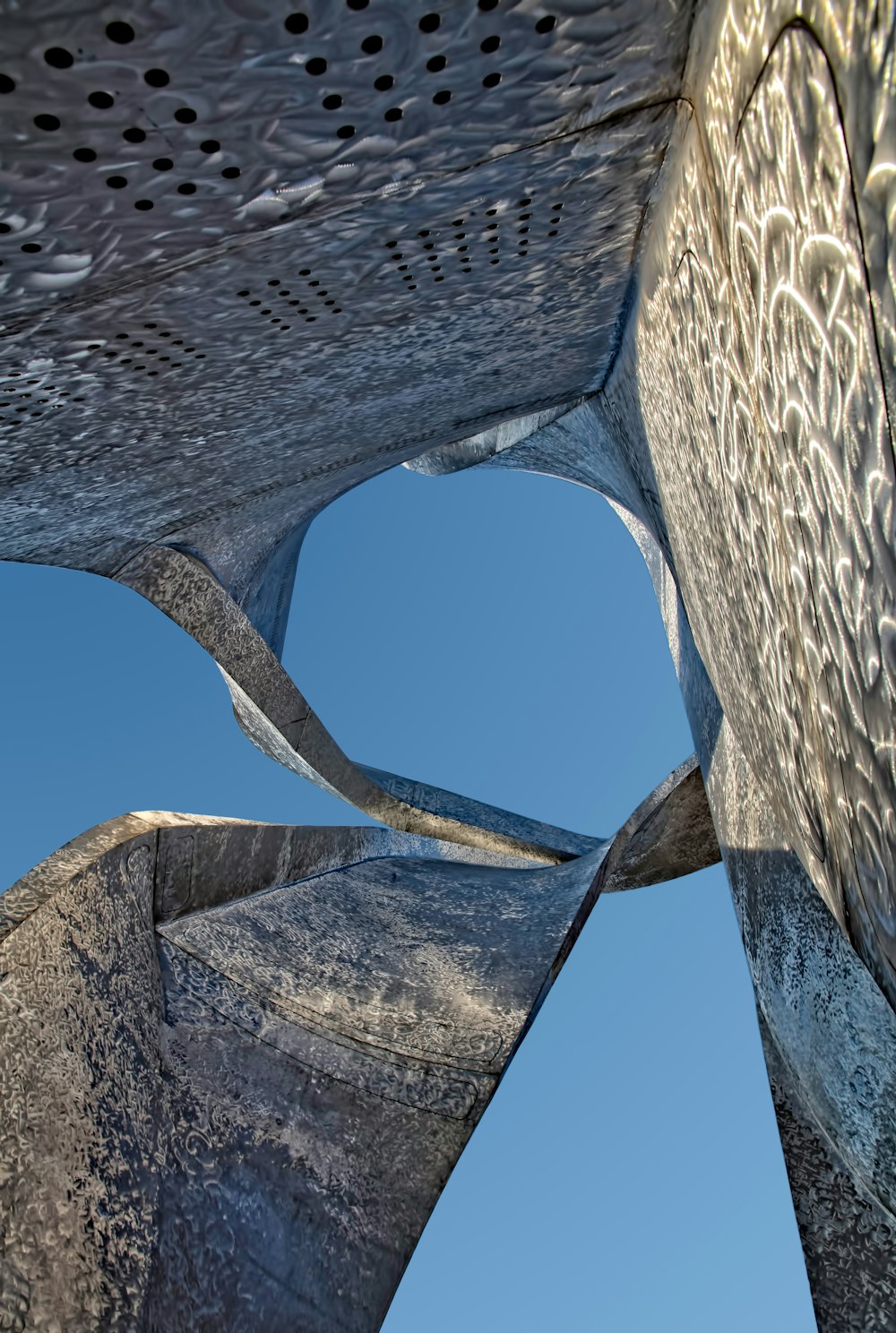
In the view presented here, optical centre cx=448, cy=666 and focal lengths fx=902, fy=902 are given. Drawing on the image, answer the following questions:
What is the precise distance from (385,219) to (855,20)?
164 centimetres

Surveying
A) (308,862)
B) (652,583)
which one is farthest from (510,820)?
(308,862)

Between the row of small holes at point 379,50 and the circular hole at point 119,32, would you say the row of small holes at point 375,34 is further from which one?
the circular hole at point 119,32

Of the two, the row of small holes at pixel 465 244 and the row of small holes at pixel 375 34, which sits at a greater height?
the row of small holes at pixel 465 244

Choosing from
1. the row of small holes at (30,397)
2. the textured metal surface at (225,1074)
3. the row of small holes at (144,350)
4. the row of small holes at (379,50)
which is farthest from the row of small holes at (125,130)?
the textured metal surface at (225,1074)

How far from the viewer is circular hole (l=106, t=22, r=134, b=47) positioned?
185cm

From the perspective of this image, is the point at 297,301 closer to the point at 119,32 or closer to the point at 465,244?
the point at 465,244

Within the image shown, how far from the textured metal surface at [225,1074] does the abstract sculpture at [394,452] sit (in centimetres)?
2

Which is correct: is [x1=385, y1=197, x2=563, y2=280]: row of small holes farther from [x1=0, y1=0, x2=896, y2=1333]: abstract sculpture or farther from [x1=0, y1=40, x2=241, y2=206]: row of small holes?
[x1=0, y1=40, x2=241, y2=206]: row of small holes

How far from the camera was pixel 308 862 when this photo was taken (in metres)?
6.50

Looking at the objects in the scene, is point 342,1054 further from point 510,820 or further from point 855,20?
point 510,820

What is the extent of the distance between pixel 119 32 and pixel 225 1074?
A: 4046mm

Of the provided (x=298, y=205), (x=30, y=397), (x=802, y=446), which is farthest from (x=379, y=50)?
(x=30, y=397)

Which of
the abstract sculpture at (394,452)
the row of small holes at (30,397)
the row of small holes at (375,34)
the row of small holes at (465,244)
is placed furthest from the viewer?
the row of small holes at (30,397)

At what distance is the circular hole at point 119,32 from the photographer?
1.85 meters
